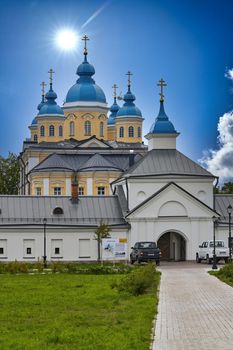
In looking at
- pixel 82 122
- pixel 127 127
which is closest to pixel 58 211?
pixel 82 122

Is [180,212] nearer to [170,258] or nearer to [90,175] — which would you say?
[170,258]

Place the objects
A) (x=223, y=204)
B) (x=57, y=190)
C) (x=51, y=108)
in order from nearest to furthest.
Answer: (x=223, y=204), (x=57, y=190), (x=51, y=108)

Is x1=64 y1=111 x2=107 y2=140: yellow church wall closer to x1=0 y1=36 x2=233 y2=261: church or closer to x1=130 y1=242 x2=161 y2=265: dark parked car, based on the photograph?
x1=0 y1=36 x2=233 y2=261: church

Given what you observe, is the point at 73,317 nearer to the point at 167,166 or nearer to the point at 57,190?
the point at 167,166

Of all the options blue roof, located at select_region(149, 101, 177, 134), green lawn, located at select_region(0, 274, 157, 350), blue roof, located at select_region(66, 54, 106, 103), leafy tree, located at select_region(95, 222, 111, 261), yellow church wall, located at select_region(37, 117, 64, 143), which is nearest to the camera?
green lawn, located at select_region(0, 274, 157, 350)

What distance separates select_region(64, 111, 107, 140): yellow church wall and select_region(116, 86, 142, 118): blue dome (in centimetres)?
625

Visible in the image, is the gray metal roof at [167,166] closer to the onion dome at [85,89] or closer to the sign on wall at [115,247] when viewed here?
the sign on wall at [115,247]

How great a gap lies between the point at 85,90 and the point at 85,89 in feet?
0.57

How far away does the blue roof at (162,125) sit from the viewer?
70625 millimetres

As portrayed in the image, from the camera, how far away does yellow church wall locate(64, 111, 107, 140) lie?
102 meters

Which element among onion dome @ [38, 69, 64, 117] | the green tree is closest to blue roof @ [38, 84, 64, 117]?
onion dome @ [38, 69, 64, 117]

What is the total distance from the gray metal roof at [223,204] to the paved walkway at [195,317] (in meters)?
31.5

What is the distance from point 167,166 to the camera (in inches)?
2633

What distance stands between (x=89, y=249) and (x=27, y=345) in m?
45.3
